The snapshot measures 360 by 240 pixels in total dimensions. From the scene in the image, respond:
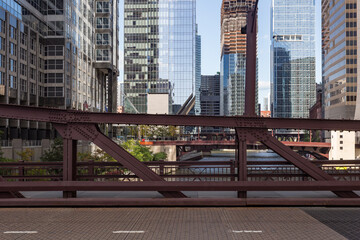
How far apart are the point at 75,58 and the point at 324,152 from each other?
76.2m

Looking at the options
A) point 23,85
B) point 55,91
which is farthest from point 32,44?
point 55,91

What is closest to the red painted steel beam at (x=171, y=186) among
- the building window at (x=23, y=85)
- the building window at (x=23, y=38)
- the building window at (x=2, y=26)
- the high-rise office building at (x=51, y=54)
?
the high-rise office building at (x=51, y=54)

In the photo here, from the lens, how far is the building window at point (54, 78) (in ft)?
223

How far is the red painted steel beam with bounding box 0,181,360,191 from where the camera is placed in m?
10.2

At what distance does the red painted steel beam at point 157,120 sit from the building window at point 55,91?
60327mm

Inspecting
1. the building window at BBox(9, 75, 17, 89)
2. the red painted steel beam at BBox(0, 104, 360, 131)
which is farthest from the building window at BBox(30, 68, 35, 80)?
the red painted steel beam at BBox(0, 104, 360, 131)

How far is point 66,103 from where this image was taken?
225 feet

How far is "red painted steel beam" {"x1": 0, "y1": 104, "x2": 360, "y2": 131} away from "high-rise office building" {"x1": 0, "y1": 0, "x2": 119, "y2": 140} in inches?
1803

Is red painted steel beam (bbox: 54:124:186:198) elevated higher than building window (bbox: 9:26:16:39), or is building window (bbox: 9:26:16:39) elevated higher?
building window (bbox: 9:26:16:39)

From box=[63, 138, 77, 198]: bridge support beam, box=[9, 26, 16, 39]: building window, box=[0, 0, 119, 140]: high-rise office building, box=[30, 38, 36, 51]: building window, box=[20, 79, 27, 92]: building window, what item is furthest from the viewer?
box=[30, 38, 36, 51]: building window

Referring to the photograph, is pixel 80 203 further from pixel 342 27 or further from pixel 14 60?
pixel 342 27

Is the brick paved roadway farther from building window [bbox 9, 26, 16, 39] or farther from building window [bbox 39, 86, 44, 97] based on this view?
building window [bbox 39, 86, 44, 97]

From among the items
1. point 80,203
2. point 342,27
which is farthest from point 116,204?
point 342,27

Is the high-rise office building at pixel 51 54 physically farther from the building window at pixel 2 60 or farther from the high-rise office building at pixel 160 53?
the high-rise office building at pixel 160 53
